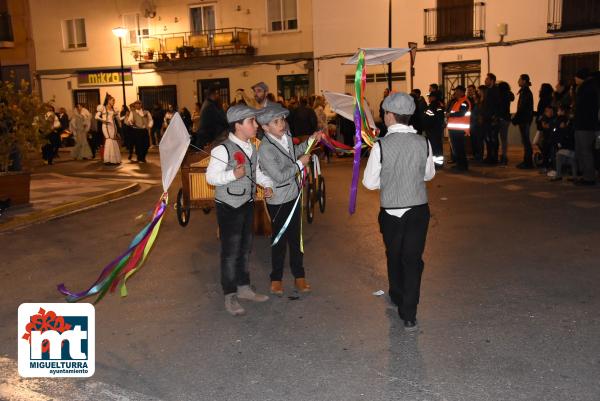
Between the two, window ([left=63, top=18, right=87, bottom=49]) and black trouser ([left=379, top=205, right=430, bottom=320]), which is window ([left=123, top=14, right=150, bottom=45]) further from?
black trouser ([left=379, top=205, right=430, bottom=320])

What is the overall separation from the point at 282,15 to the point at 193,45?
4.56m

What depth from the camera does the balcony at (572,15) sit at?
2145 cm

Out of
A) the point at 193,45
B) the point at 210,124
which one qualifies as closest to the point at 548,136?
the point at 210,124

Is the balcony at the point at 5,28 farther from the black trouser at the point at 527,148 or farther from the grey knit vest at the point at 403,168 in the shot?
the grey knit vest at the point at 403,168

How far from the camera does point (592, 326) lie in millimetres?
4910

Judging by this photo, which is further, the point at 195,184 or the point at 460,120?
the point at 460,120

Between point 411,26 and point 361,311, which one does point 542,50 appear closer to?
point 411,26

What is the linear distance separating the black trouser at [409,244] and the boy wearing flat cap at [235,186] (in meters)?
1.19

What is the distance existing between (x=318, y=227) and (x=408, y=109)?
4.20 metres

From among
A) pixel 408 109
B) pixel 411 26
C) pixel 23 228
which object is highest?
pixel 411 26

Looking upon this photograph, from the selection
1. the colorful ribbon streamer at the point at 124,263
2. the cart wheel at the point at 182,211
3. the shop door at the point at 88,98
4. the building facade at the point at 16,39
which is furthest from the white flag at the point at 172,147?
the building facade at the point at 16,39

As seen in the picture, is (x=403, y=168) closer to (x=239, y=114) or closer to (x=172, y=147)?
(x=239, y=114)

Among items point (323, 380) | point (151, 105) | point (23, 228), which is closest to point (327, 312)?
point (323, 380)

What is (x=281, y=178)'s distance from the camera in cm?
552
